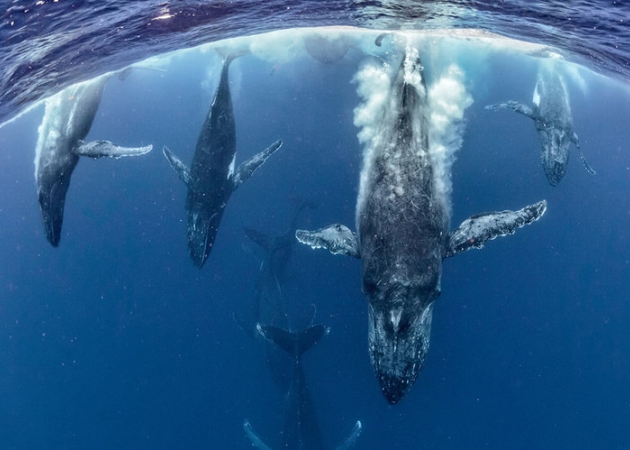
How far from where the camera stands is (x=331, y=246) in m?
12.8

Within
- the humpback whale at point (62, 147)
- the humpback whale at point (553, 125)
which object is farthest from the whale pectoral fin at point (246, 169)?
the humpback whale at point (553, 125)

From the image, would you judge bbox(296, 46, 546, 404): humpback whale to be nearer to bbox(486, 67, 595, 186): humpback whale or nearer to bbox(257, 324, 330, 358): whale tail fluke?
bbox(257, 324, 330, 358): whale tail fluke

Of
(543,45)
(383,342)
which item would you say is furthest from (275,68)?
(383,342)

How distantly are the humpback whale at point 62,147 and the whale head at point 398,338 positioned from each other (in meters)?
10.4

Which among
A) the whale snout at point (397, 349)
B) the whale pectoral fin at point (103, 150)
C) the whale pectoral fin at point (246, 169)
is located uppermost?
the whale pectoral fin at point (103, 150)

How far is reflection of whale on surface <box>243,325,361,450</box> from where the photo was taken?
1730 cm

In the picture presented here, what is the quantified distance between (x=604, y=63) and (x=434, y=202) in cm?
1197

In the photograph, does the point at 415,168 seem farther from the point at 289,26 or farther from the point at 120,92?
the point at 120,92

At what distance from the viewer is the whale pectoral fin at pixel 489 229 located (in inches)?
484

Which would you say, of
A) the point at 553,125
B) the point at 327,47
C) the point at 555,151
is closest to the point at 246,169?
the point at 327,47

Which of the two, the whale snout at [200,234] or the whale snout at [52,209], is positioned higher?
the whale snout at [52,209]

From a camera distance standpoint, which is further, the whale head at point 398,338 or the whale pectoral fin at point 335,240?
the whale pectoral fin at point 335,240

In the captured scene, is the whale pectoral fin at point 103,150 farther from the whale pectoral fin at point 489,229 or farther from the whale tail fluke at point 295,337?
the whale pectoral fin at point 489,229

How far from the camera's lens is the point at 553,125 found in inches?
829
